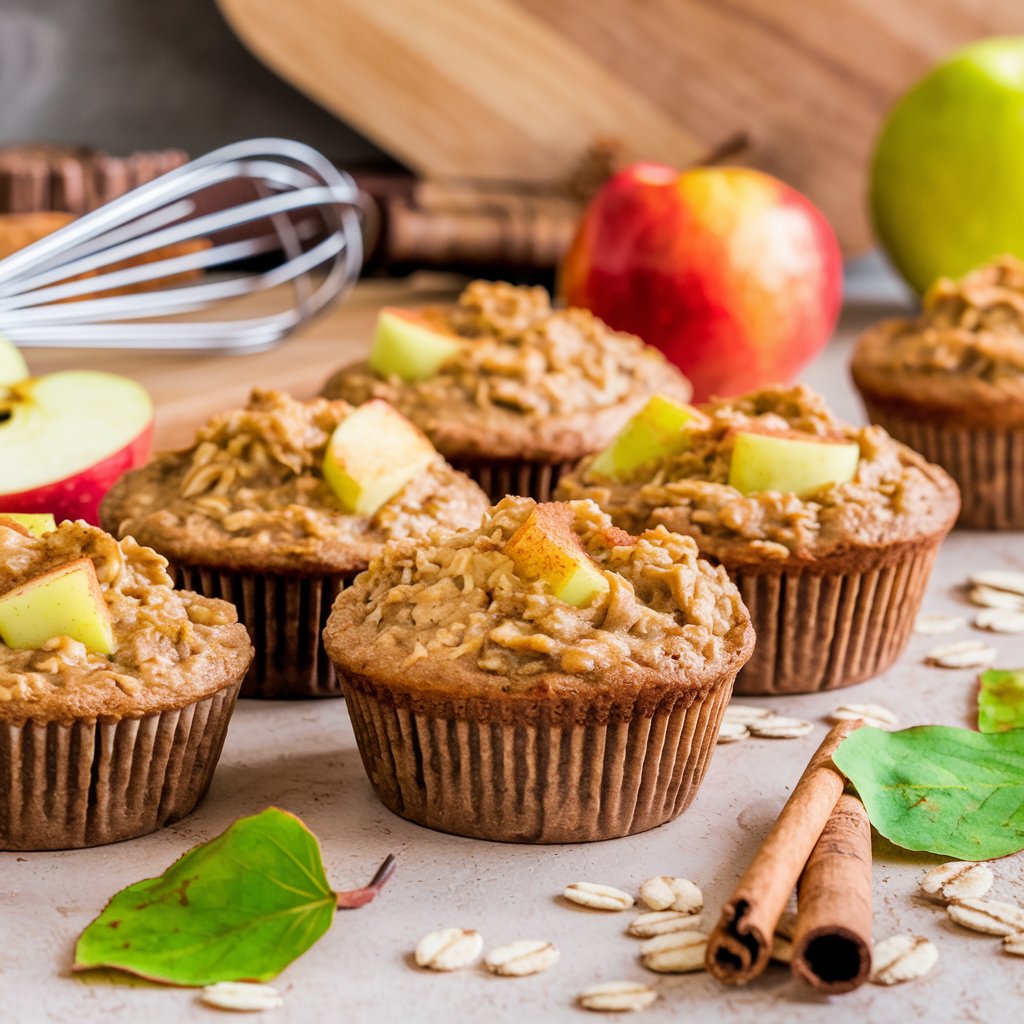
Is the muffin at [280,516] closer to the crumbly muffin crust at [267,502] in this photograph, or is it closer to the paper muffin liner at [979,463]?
the crumbly muffin crust at [267,502]

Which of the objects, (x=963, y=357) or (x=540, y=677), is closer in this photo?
(x=540, y=677)

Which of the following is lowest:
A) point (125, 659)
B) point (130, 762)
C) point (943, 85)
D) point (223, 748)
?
point (223, 748)

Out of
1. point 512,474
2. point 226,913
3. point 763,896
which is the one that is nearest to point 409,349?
point 512,474

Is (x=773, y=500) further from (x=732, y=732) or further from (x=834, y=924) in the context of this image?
(x=834, y=924)

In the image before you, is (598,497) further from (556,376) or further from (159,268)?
(159,268)

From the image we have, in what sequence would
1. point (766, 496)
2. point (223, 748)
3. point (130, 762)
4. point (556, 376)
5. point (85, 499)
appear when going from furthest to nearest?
point (556, 376) → point (85, 499) → point (766, 496) → point (223, 748) → point (130, 762)

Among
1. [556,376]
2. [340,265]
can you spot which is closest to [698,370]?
[556,376]

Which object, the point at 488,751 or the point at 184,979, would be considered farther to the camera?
the point at 488,751
